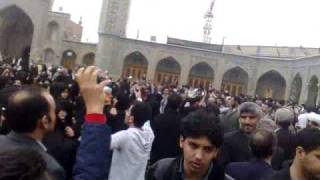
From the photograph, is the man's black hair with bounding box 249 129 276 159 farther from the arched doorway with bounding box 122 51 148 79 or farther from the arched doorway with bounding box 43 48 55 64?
the arched doorway with bounding box 43 48 55 64

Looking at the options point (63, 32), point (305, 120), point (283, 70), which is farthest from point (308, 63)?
point (305, 120)

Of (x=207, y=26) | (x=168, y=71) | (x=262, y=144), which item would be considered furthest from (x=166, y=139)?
(x=207, y=26)

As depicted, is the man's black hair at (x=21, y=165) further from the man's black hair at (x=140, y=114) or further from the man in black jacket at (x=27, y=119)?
the man's black hair at (x=140, y=114)

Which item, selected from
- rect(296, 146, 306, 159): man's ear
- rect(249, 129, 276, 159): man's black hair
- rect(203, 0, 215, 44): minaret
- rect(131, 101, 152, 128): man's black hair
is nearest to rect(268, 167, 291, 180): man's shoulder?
rect(296, 146, 306, 159): man's ear

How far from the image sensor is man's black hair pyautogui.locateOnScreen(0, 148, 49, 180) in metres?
1.54

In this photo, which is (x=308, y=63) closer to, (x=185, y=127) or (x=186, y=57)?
(x=186, y=57)

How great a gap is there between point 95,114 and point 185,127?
0.77 m

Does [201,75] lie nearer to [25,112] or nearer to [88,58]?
[88,58]

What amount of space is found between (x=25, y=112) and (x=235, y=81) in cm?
3653

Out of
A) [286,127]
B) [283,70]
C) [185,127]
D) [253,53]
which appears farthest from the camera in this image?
[253,53]

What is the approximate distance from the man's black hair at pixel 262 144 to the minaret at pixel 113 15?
105ft

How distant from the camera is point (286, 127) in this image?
5996mm

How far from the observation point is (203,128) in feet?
9.68

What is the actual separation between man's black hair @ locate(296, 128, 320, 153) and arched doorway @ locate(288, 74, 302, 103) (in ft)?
110
